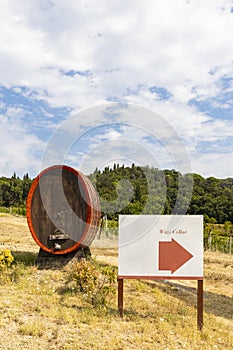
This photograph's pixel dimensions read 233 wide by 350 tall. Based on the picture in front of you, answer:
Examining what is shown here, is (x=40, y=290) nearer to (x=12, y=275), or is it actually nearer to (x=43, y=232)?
(x=12, y=275)

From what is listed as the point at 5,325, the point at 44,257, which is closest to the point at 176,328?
the point at 5,325

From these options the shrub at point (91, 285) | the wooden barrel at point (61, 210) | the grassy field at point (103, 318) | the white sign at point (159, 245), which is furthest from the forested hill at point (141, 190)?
the white sign at point (159, 245)

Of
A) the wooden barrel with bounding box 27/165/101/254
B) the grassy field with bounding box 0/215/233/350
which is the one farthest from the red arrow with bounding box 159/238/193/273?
the wooden barrel with bounding box 27/165/101/254

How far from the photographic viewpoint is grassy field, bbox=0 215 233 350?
500 centimetres

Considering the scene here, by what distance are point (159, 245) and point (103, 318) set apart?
1.47 meters

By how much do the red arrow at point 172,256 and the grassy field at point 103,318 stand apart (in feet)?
2.84

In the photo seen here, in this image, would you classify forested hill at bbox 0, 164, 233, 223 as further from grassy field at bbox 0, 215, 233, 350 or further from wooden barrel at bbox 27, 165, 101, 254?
grassy field at bbox 0, 215, 233, 350

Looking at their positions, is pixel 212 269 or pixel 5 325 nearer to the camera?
pixel 5 325

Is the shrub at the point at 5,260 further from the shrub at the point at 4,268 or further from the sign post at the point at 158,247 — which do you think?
the sign post at the point at 158,247

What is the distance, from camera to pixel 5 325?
525cm

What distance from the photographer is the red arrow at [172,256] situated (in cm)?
A: 623

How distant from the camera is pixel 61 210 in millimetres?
9664

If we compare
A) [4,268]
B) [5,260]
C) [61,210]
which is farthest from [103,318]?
[61,210]

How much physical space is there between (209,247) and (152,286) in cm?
1568
